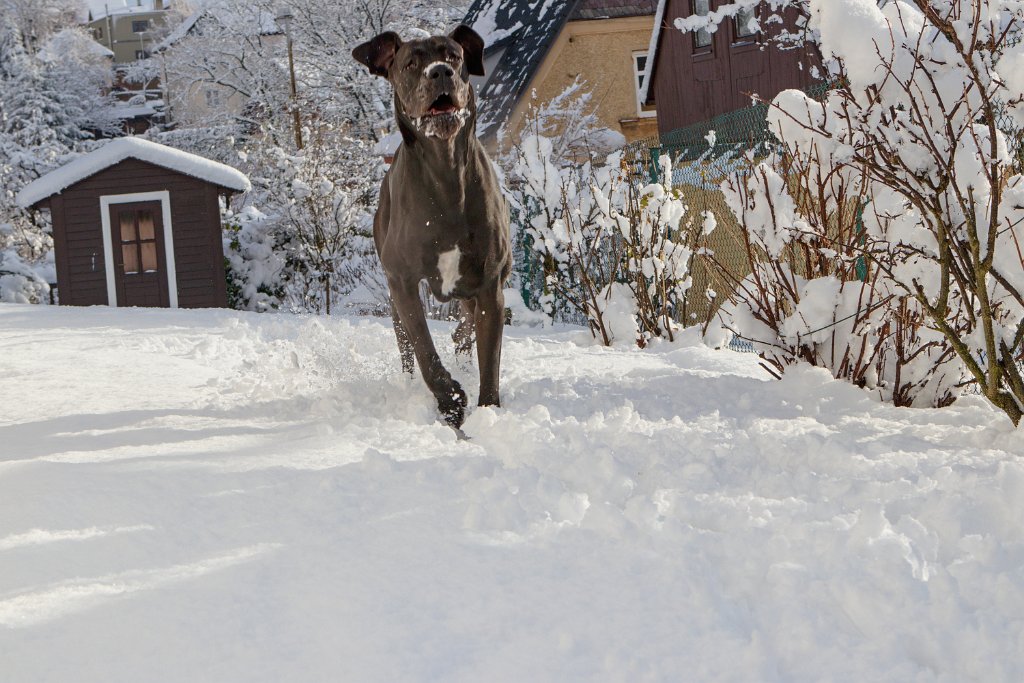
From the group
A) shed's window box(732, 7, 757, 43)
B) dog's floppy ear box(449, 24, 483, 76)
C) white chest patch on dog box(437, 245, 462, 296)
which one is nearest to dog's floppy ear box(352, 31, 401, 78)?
dog's floppy ear box(449, 24, 483, 76)

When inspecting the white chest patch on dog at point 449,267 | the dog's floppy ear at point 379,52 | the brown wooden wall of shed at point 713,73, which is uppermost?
the brown wooden wall of shed at point 713,73

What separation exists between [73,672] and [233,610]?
363 mm

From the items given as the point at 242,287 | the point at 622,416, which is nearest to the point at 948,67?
the point at 622,416

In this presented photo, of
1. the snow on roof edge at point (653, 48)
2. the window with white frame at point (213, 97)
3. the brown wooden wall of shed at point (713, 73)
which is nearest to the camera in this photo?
the brown wooden wall of shed at point (713, 73)

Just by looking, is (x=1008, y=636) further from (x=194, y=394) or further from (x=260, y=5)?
(x=260, y=5)

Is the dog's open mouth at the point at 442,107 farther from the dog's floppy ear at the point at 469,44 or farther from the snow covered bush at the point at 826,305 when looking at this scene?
the snow covered bush at the point at 826,305

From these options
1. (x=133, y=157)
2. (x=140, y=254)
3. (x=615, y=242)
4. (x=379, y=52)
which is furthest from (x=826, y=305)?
(x=140, y=254)

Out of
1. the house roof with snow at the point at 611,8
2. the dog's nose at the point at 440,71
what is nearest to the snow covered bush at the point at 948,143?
the dog's nose at the point at 440,71

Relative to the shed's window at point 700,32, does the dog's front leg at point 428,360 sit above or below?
below

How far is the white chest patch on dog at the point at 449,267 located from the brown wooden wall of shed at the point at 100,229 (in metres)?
14.7

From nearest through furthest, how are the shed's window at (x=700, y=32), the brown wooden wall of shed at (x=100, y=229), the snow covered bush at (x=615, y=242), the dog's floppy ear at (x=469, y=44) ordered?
the dog's floppy ear at (x=469, y=44) → the snow covered bush at (x=615, y=242) → the brown wooden wall of shed at (x=100, y=229) → the shed's window at (x=700, y=32)

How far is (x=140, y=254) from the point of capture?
18594 millimetres

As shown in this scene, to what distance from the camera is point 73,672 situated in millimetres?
2094

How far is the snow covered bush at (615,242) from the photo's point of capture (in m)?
8.28
